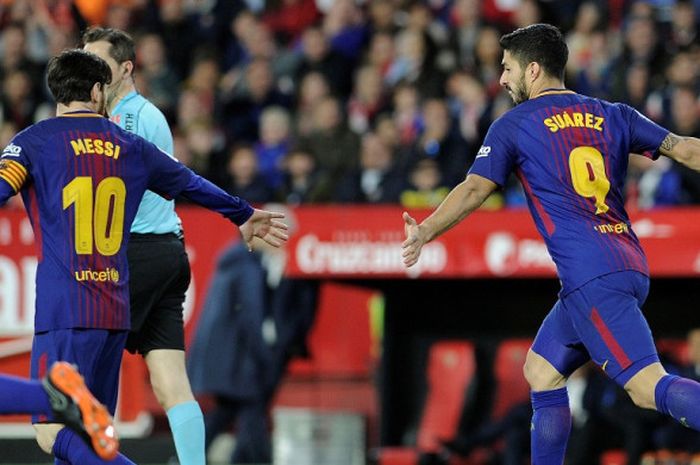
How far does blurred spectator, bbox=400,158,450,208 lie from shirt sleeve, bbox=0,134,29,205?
5.86 metres

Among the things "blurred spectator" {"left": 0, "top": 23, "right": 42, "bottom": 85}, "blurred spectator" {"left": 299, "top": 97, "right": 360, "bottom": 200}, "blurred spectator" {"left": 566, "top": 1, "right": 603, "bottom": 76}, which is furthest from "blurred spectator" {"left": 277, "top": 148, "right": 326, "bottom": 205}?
"blurred spectator" {"left": 0, "top": 23, "right": 42, "bottom": 85}

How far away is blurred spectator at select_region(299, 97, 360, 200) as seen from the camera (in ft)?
43.5

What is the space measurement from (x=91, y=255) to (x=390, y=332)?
651 centimetres

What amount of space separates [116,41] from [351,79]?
7.52 meters

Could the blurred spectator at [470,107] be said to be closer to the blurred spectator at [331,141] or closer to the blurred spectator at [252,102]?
the blurred spectator at [331,141]

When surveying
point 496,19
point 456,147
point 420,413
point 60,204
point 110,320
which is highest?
point 496,19

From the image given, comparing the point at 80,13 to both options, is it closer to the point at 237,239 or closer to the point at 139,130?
the point at 237,239

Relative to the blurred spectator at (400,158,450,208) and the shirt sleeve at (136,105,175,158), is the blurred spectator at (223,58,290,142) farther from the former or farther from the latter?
the shirt sleeve at (136,105,175,158)

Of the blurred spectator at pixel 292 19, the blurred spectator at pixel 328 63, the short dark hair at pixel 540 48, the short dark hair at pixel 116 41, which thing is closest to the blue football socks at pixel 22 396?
the short dark hair at pixel 116 41

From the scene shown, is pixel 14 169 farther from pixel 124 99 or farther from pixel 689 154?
pixel 689 154

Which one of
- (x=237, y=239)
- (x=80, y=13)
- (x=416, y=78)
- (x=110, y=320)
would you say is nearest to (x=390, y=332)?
(x=237, y=239)

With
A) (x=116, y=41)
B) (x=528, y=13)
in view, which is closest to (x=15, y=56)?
(x=528, y=13)

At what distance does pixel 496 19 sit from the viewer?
1462cm

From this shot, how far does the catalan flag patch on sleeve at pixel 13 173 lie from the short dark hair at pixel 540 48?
88.5 inches
